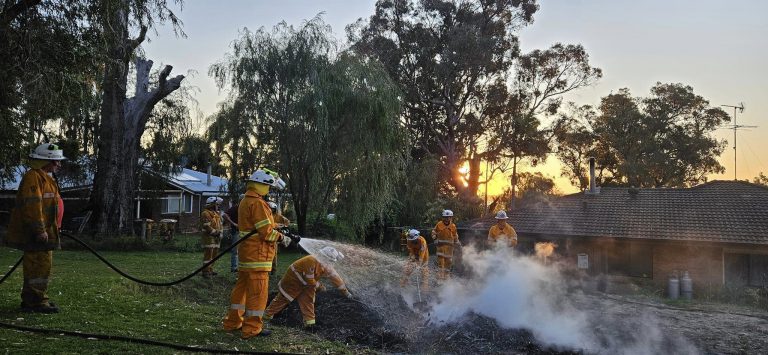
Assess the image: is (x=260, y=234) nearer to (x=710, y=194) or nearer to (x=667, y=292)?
(x=667, y=292)

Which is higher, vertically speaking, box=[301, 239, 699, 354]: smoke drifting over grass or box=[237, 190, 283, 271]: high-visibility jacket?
box=[237, 190, 283, 271]: high-visibility jacket

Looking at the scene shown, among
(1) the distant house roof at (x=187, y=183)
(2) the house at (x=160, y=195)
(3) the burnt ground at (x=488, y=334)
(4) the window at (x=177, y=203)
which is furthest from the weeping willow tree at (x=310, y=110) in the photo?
(4) the window at (x=177, y=203)

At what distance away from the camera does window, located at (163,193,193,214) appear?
119 ft

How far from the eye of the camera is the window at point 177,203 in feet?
119

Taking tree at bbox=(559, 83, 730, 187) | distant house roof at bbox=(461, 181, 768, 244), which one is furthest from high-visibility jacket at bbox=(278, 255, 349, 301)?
tree at bbox=(559, 83, 730, 187)

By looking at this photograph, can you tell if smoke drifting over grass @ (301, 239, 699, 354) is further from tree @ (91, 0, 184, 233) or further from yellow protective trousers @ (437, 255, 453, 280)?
tree @ (91, 0, 184, 233)

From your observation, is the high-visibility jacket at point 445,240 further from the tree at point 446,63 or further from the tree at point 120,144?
the tree at point 446,63

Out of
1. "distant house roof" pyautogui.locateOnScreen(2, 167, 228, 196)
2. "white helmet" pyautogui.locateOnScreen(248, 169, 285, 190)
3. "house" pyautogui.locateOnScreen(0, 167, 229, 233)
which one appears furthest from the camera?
"house" pyautogui.locateOnScreen(0, 167, 229, 233)

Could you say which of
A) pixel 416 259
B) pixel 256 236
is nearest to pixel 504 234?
pixel 416 259

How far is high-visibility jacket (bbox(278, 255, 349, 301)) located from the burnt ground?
77cm

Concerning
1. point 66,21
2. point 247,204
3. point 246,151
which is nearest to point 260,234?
point 247,204

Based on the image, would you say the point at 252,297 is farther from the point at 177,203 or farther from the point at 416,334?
the point at 177,203

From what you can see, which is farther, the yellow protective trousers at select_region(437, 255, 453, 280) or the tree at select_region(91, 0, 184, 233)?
the tree at select_region(91, 0, 184, 233)

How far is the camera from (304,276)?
815cm
